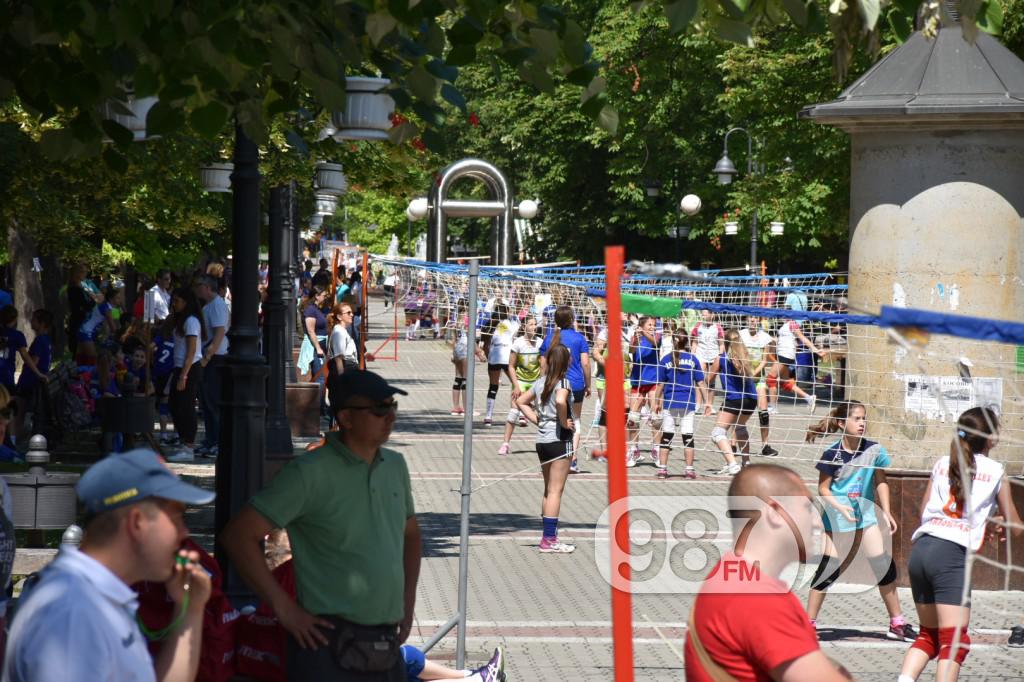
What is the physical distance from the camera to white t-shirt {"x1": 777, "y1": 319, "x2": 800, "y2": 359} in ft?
50.9

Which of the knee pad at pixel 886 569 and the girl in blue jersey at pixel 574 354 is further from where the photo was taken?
the girl in blue jersey at pixel 574 354

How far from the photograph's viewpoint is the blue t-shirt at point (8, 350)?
52.9 ft

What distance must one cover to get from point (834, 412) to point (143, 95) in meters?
5.86

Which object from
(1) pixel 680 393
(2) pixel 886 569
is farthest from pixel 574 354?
(2) pixel 886 569

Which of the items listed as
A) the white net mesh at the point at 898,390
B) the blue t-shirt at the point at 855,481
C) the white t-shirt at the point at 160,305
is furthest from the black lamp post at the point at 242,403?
the white t-shirt at the point at 160,305

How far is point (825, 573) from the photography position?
9.93m

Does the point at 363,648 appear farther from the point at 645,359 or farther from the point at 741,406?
the point at 741,406

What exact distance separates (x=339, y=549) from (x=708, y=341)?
27.8 ft

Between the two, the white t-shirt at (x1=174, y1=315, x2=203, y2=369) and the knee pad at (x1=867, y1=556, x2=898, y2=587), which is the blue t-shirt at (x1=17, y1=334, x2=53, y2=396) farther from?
the knee pad at (x1=867, y1=556, x2=898, y2=587)

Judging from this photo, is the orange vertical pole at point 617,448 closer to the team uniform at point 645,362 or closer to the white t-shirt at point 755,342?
the white t-shirt at point 755,342

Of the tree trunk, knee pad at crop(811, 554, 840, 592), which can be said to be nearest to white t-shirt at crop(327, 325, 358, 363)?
the tree trunk

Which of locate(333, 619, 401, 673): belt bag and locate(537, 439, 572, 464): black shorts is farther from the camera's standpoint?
locate(537, 439, 572, 464): black shorts

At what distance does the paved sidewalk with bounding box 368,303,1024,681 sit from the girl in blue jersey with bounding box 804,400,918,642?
0.32m

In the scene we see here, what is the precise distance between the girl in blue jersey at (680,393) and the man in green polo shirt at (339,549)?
7159 millimetres
